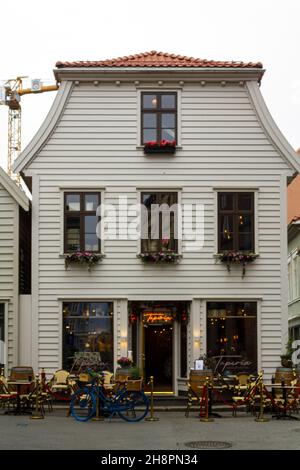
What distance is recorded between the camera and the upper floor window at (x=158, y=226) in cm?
2495

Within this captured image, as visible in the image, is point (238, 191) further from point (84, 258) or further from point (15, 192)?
point (15, 192)

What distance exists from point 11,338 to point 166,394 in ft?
15.8

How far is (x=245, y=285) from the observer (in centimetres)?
2480

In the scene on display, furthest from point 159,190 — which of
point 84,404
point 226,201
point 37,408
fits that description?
point 37,408

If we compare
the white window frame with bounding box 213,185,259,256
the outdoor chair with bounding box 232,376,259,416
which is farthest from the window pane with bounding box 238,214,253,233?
the outdoor chair with bounding box 232,376,259,416

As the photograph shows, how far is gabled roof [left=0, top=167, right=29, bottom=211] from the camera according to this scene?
24422mm

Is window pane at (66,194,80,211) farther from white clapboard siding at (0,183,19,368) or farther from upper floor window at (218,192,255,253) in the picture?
upper floor window at (218,192,255,253)

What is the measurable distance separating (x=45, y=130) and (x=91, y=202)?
7.96ft

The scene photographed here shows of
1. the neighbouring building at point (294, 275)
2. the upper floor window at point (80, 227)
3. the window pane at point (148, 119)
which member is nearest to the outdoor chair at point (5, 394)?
the upper floor window at point (80, 227)

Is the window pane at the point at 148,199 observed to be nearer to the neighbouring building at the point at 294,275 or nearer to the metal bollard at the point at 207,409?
the metal bollard at the point at 207,409

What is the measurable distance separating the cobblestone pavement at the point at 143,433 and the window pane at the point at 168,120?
8.70 metres

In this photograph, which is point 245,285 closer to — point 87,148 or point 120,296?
point 120,296

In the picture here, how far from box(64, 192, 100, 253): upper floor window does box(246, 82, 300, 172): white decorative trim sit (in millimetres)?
5386
